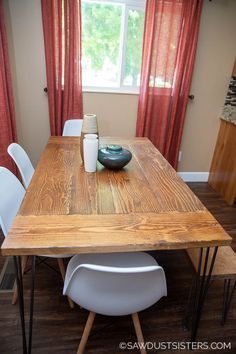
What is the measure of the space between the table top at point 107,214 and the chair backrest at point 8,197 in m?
0.12

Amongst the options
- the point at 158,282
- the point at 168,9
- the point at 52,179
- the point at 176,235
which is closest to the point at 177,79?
the point at 168,9

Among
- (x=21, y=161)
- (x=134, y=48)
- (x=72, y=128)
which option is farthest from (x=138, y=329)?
(x=134, y=48)

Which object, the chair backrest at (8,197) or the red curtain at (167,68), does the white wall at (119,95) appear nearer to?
the red curtain at (167,68)

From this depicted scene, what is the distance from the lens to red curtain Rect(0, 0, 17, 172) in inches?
89.2

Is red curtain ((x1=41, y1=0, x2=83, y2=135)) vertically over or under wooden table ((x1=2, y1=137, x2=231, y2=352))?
over

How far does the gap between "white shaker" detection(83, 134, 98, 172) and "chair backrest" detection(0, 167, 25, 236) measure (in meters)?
0.43

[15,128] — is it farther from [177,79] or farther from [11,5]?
[177,79]

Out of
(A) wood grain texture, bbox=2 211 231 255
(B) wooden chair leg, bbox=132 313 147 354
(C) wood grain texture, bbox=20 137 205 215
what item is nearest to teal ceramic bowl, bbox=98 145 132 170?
(C) wood grain texture, bbox=20 137 205 215

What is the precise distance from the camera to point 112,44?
8.80 ft

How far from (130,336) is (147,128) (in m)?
2.12

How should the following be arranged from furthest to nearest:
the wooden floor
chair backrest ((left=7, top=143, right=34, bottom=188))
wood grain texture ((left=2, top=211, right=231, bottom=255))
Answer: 1. chair backrest ((left=7, top=143, right=34, bottom=188))
2. the wooden floor
3. wood grain texture ((left=2, top=211, right=231, bottom=255))

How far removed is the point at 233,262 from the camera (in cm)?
136

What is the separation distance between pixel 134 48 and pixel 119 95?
511mm

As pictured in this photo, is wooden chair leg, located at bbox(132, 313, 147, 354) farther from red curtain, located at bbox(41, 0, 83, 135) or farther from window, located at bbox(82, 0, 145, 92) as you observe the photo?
window, located at bbox(82, 0, 145, 92)
